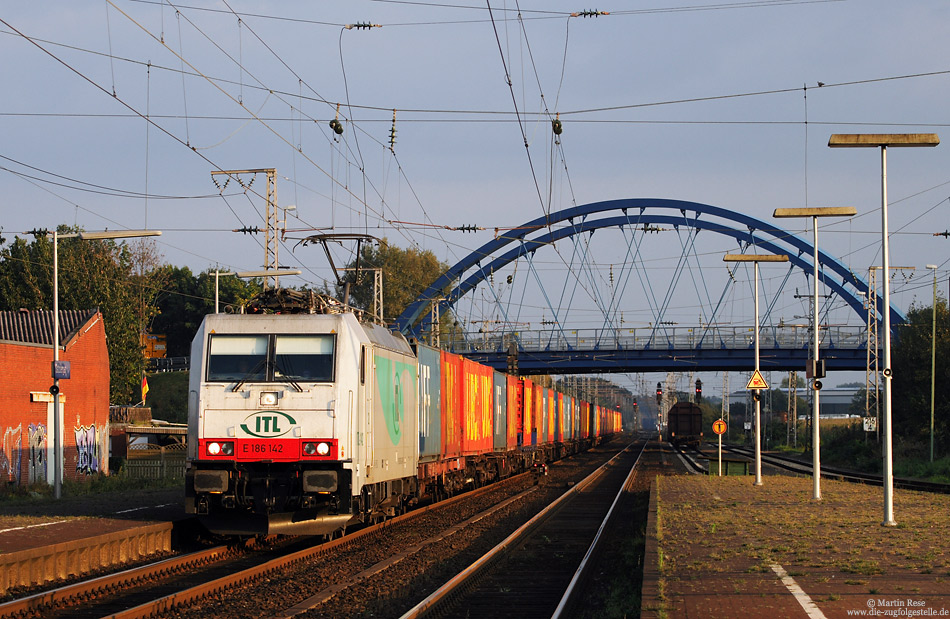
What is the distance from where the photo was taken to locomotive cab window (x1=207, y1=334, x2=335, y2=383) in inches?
549

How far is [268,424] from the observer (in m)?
13.7

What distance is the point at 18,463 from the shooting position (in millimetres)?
29219

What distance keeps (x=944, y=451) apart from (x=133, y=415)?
4441 cm

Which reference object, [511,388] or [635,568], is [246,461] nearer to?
[635,568]

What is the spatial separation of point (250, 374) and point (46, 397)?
59.7 ft

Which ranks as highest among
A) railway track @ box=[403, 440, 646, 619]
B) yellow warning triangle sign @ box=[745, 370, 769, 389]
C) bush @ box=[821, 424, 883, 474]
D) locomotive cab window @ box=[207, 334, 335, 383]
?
locomotive cab window @ box=[207, 334, 335, 383]

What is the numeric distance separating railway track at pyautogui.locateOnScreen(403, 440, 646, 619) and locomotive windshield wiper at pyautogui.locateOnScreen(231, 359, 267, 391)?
411 cm

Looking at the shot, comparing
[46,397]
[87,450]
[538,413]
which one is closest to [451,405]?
[46,397]

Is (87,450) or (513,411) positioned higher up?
(513,411)

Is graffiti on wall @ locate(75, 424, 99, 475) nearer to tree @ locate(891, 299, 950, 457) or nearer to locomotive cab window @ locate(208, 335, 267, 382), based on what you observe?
locomotive cab window @ locate(208, 335, 267, 382)

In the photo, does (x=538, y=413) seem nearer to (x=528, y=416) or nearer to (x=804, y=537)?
(x=528, y=416)

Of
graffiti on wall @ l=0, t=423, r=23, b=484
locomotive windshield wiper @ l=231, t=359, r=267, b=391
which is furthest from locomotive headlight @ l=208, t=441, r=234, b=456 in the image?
graffiti on wall @ l=0, t=423, r=23, b=484

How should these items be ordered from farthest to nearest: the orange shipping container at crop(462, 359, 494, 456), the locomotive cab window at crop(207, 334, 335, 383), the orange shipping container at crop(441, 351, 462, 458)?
the orange shipping container at crop(462, 359, 494, 456), the orange shipping container at crop(441, 351, 462, 458), the locomotive cab window at crop(207, 334, 335, 383)

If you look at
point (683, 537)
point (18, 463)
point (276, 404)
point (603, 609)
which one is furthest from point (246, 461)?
point (18, 463)
